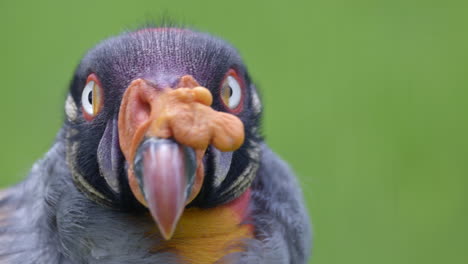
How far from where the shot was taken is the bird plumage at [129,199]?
6.11 ft

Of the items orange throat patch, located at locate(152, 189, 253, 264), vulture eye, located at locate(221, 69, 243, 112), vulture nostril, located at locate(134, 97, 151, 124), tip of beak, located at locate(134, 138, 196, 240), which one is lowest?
orange throat patch, located at locate(152, 189, 253, 264)

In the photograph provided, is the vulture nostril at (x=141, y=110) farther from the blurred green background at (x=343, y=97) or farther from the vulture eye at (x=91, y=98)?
the blurred green background at (x=343, y=97)

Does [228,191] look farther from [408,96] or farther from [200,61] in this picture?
[408,96]

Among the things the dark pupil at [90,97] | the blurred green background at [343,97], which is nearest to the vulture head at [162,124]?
the dark pupil at [90,97]

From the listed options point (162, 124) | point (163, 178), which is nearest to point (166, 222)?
point (163, 178)

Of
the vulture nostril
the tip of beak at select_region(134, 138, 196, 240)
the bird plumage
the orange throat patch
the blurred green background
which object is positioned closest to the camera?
the tip of beak at select_region(134, 138, 196, 240)

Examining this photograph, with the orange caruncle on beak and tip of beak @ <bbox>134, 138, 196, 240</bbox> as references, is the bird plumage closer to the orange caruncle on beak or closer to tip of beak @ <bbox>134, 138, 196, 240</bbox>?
the orange caruncle on beak

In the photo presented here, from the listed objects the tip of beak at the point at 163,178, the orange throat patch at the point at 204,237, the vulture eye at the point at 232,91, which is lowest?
the orange throat patch at the point at 204,237

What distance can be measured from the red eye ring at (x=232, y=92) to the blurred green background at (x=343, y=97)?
259 cm

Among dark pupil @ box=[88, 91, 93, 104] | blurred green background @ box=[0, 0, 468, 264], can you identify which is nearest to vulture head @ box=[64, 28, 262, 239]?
dark pupil @ box=[88, 91, 93, 104]

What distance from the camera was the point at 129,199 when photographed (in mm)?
A: 1868

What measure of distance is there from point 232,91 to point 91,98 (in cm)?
37

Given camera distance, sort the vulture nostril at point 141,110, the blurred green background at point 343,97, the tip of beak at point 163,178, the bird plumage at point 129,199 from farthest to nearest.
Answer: the blurred green background at point 343,97, the bird plumage at point 129,199, the vulture nostril at point 141,110, the tip of beak at point 163,178

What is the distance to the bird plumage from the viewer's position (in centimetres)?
186
